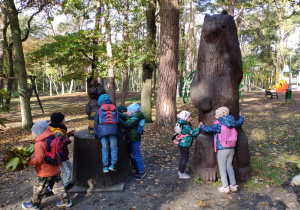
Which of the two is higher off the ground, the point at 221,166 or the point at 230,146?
the point at 230,146

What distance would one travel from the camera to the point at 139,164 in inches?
195

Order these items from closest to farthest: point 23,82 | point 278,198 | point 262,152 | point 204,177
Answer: point 278,198, point 204,177, point 262,152, point 23,82

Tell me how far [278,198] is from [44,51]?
1327 cm

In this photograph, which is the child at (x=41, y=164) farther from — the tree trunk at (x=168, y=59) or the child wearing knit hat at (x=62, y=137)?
the tree trunk at (x=168, y=59)

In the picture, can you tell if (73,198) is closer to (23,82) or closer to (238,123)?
(238,123)

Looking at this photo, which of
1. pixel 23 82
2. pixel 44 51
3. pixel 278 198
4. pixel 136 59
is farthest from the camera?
pixel 44 51

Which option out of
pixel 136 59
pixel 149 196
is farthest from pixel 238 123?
pixel 136 59

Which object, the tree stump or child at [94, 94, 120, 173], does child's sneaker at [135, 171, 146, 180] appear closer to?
the tree stump

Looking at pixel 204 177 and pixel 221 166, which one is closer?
pixel 221 166

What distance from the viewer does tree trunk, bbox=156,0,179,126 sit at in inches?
369

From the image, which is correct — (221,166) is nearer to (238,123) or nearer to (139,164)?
(238,123)

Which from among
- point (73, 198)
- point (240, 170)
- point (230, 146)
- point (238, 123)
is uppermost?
point (238, 123)

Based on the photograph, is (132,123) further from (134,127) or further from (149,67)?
(149,67)

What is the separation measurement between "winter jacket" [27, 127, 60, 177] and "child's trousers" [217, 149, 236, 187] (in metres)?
3.01
